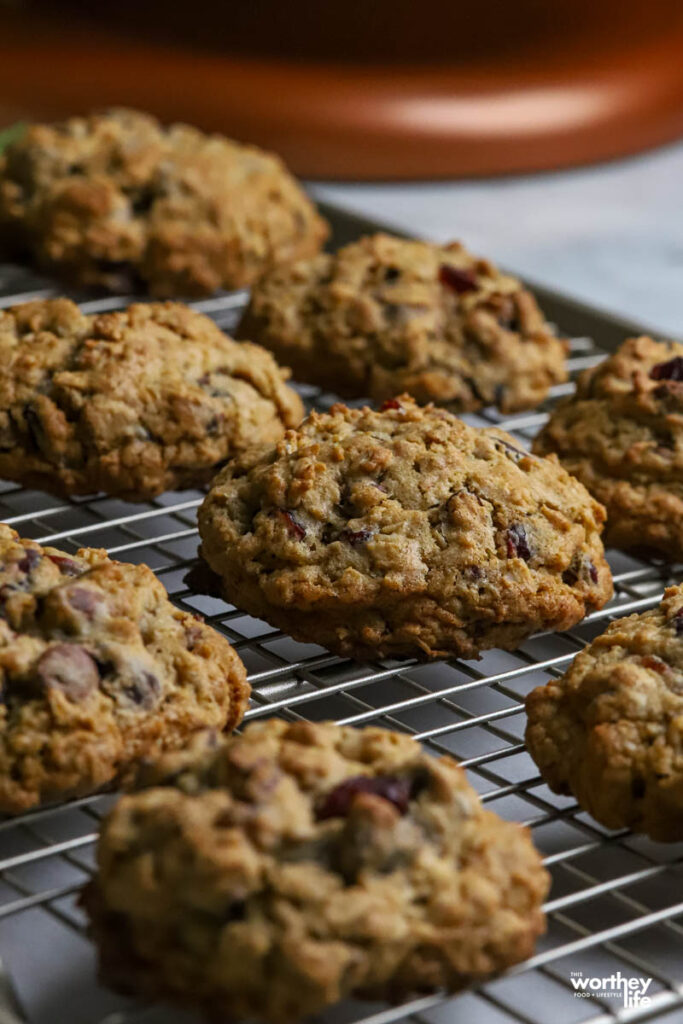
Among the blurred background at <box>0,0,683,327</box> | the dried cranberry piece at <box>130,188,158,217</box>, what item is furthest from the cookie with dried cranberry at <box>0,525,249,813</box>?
the blurred background at <box>0,0,683,327</box>

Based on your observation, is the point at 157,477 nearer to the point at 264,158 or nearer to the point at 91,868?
the point at 91,868

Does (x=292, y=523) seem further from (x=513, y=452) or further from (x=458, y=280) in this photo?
(x=458, y=280)

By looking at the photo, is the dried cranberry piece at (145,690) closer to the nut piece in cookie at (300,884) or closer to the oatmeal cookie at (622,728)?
the nut piece in cookie at (300,884)

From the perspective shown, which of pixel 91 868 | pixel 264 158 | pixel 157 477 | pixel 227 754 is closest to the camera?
pixel 227 754

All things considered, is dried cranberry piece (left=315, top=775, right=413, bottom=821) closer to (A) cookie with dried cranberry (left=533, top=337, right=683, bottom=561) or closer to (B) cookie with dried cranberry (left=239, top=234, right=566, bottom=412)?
(A) cookie with dried cranberry (left=533, top=337, right=683, bottom=561)

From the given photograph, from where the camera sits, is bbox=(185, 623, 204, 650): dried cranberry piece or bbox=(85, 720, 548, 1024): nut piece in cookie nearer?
bbox=(85, 720, 548, 1024): nut piece in cookie

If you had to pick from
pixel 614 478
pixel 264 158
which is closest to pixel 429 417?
pixel 614 478

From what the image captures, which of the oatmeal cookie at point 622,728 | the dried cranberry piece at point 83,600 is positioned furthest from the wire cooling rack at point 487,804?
the dried cranberry piece at point 83,600
